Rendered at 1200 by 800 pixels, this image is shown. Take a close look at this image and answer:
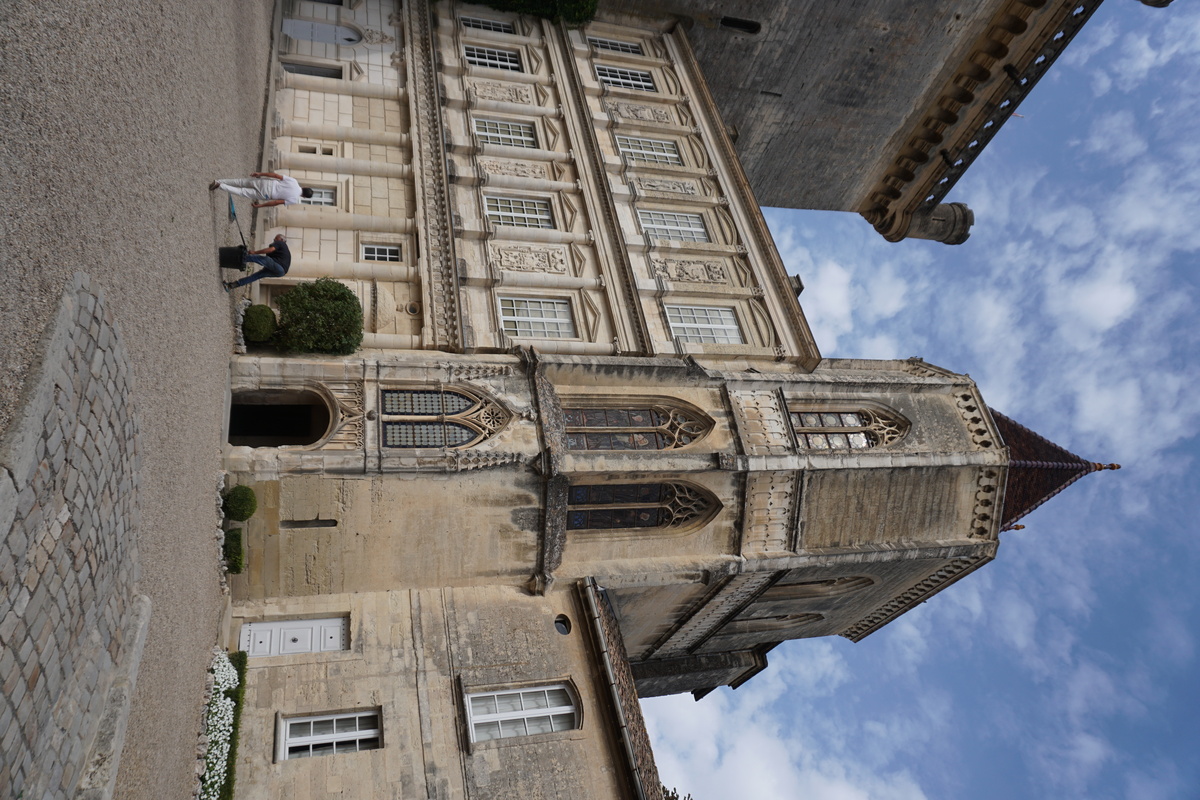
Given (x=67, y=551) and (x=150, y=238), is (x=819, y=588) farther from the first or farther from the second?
(x=67, y=551)

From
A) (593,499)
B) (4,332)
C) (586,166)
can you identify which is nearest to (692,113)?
(586,166)

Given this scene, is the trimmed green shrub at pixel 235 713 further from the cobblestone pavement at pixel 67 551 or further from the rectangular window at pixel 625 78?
the rectangular window at pixel 625 78

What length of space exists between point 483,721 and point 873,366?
14.3 metres

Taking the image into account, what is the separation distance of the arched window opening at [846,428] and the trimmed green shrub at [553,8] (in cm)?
1647

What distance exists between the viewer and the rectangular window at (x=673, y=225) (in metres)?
22.9

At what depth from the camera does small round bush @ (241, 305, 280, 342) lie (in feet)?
50.5

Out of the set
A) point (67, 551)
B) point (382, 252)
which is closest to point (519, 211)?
point (382, 252)

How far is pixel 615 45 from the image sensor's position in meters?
28.2

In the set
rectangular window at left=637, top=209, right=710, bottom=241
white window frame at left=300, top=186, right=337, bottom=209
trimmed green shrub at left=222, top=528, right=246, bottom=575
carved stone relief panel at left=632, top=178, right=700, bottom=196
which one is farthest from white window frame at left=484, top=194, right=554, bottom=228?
trimmed green shrub at left=222, top=528, right=246, bottom=575

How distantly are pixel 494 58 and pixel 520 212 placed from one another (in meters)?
7.21

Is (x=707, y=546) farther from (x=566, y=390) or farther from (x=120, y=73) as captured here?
(x=120, y=73)

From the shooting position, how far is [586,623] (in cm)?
1644

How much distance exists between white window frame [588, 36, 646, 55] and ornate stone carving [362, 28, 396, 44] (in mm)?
7218

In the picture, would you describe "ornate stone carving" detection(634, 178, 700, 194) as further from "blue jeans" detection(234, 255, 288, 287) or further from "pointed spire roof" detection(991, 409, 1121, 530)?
"blue jeans" detection(234, 255, 288, 287)
